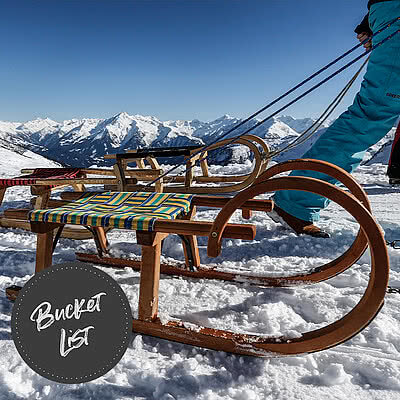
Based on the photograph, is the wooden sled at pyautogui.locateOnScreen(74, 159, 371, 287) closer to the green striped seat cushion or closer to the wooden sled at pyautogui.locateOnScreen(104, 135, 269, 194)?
the green striped seat cushion

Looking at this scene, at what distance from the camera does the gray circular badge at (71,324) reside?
1.15 meters

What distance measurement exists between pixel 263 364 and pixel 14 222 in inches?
112

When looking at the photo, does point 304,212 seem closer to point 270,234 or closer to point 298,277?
point 270,234

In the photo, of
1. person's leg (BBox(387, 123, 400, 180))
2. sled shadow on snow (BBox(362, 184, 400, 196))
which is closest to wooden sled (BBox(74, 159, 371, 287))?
person's leg (BBox(387, 123, 400, 180))

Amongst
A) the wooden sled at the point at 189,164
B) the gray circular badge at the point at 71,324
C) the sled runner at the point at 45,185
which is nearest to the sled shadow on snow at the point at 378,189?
the wooden sled at the point at 189,164

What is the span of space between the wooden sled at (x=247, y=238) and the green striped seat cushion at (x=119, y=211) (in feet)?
0.09

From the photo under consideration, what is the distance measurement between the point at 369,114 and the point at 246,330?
1833mm

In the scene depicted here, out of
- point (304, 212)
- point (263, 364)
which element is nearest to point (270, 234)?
point (304, 212)

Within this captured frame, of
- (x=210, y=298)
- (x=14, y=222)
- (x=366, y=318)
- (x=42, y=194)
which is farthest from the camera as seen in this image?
(x=14, y=222)

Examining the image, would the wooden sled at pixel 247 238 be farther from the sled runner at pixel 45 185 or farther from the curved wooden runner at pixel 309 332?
the sled runner at pixel 45 185

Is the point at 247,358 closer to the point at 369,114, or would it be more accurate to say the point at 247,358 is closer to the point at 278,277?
the point at 278,277

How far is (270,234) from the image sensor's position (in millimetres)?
2887

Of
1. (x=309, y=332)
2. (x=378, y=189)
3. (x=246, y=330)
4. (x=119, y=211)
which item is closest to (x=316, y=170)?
(x=309, y=332)

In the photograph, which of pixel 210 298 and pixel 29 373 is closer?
pixel 29 373
